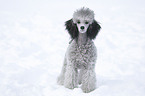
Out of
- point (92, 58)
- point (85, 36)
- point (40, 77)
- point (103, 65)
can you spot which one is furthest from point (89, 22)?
point (103, 65)

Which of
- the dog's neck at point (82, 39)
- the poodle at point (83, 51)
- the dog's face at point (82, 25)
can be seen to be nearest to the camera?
the dog's face at point (82, 25)

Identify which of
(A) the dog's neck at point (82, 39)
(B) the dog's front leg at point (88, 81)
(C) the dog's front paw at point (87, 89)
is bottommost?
(C) the dog's front paw at point (87, 89)

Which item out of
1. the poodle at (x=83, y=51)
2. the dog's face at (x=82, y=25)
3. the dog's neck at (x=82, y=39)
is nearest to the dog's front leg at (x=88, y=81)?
the poodle at (x=83, y=51)

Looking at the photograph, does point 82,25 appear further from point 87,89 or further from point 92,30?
point 87,89

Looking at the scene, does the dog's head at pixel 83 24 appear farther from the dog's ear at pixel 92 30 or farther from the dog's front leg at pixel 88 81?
the dog's front leg at pixel 88 81

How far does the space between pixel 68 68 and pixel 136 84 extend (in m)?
1.51

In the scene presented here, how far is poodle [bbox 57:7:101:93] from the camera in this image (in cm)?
469

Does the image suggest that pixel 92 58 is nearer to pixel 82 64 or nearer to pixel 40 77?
pixel 82 64

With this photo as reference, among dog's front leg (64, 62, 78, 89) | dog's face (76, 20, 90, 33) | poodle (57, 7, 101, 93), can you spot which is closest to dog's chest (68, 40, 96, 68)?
poodle (57, 7, 101, 93)

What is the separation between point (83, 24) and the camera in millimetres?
4582

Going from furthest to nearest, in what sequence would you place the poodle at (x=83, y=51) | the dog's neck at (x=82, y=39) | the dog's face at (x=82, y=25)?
1. the dog's neck at (x=82, y=39)
2. the poodle at (x=83, y=51)
3. the dog's face at (x=82, y=25)

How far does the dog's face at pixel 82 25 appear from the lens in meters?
4.52

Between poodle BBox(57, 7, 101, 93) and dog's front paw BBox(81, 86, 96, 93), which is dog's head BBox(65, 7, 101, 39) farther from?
dog's front paw BBox(81, 86, 96, 93)

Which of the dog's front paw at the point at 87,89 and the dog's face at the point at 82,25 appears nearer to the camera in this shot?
the dog's face at the point at 82,25
